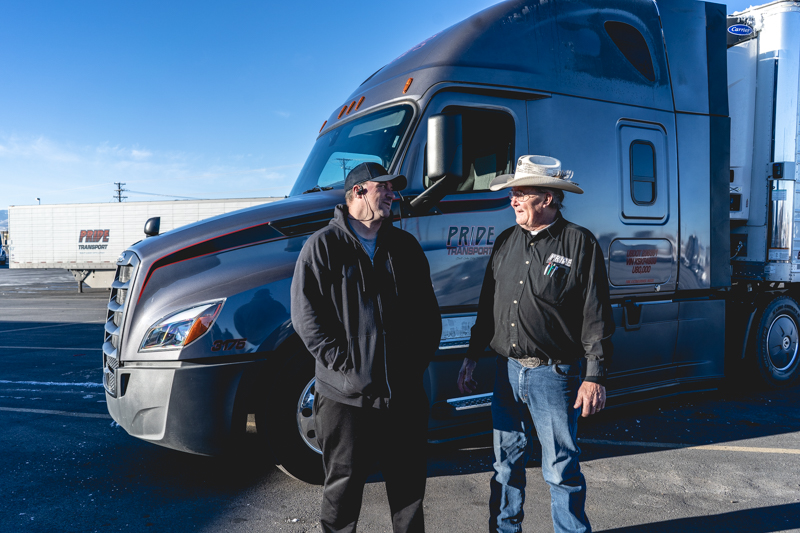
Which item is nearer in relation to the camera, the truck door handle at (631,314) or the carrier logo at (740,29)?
the truck door handle at (631,314)

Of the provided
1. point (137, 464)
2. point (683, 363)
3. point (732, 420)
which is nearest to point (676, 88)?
point (683, 363)

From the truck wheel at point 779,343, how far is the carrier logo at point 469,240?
3.86m

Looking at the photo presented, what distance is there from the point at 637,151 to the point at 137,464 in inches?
183

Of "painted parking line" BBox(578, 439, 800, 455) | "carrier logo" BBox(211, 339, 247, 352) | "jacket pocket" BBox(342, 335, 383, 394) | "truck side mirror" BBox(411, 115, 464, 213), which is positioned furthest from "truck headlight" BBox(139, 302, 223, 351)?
"painted parking line" BBox(578, 439, 800, 455)

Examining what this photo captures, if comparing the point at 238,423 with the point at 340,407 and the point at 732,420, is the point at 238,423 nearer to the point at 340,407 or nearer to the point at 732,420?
the point at 340,407

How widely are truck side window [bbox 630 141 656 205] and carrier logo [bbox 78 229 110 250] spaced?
20.8 metres

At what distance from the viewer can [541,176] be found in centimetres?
265

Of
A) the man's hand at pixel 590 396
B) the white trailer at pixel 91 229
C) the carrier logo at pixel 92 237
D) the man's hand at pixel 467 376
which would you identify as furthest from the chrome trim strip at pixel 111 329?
the carrier logo at pixel 92 237

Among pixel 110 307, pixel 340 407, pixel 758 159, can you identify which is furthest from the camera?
pixel 758 159

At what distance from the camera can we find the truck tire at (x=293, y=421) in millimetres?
3432

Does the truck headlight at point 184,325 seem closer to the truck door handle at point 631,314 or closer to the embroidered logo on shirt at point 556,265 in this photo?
the embroidered logo on shirt at point 556,265

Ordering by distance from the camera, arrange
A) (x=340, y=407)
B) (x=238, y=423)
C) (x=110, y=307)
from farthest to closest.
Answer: (x=110, y=307), (x=238, y=423), (x=340, y=407)

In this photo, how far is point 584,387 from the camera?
8.29 feet

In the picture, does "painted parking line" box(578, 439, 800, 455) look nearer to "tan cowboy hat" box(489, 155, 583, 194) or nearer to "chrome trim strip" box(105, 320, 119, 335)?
"tan cowboy hat" box(489, 155, 583, 194)
